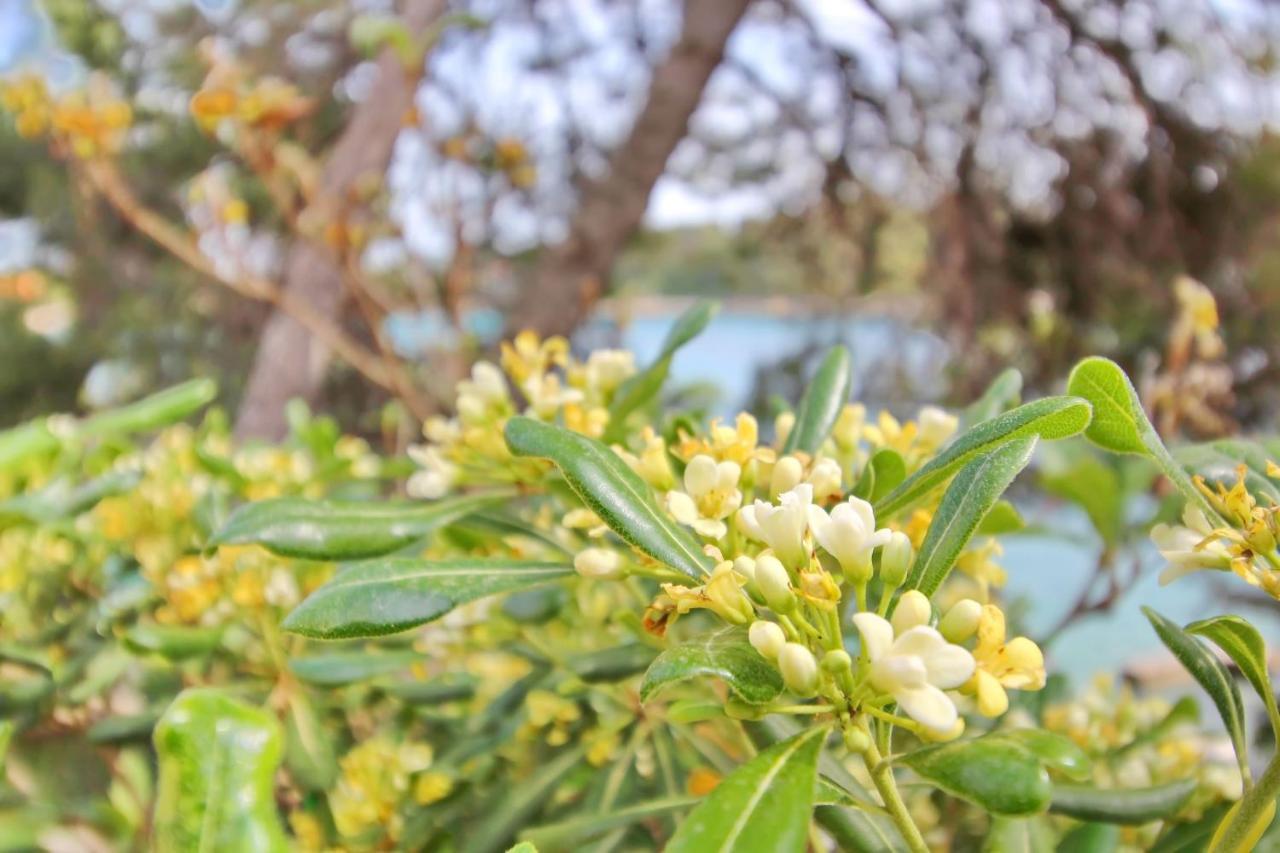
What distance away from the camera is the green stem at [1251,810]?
365 millimetres

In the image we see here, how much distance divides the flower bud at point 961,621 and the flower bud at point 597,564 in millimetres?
149

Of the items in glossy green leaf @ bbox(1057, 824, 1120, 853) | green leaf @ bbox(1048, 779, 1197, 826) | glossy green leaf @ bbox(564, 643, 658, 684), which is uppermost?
green leaf @ bbox(1048, 779, 1197, 826)

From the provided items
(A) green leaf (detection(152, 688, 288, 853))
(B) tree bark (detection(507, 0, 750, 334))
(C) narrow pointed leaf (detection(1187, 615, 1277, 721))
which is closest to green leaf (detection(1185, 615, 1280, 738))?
(C) narrow pointed leaf (detection(1187, 615, 1277, 721))

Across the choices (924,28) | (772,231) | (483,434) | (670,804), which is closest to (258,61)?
(772,231)

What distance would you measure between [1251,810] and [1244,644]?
0.22 ft

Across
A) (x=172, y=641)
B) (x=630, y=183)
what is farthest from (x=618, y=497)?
(x=630, y=183)

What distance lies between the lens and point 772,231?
11.0ft

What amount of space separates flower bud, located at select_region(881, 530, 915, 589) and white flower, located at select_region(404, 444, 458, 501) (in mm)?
290

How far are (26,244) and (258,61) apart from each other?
11.7 ft

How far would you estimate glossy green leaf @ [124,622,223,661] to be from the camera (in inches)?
25.3

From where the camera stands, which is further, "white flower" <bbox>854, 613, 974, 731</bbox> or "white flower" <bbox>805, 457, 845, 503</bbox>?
"white flower" <bbox>805, 457, 845, 503</bbox>

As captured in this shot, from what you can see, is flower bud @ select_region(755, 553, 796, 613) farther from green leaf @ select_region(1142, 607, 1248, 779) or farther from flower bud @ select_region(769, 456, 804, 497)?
green leaf @ select_region(1142, 607, 1248, 779)

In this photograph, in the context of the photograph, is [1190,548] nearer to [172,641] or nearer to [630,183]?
[172,641]

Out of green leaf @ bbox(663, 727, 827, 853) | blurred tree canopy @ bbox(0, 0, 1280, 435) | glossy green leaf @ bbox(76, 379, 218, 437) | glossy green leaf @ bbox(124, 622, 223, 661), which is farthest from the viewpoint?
blurred tree canopy @ bbox(0, 0, 1280, 435)
